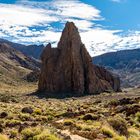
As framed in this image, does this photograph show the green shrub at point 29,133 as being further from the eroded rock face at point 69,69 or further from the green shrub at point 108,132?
the eroded rock face at point 69,69

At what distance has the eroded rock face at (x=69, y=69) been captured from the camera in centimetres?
14575

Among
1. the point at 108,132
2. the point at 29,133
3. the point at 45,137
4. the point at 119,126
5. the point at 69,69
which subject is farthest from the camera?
the point at 69,69

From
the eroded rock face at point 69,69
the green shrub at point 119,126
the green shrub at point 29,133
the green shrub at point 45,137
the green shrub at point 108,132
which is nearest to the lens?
the green shrub at point 45,137

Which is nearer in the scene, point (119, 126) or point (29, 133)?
point (29, 133)

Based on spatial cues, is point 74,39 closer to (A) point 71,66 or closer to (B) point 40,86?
(A) point 71,66

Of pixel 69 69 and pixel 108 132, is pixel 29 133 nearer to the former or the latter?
pixel 108 132

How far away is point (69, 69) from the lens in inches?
5827

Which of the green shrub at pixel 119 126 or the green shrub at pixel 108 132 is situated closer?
the green shrub at pixel 108 132

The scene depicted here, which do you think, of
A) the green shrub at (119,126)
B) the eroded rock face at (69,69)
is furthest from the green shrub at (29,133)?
the eroded rock face at (69,69)

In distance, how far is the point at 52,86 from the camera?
146000 mm

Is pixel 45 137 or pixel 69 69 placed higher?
pixel 45 137

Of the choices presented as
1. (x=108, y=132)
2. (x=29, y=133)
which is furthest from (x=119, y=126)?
(x=29, y=133)

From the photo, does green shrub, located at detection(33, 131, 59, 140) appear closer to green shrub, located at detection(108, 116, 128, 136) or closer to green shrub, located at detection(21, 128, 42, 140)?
green shrub, located at detection(21, 128, 42, 140)

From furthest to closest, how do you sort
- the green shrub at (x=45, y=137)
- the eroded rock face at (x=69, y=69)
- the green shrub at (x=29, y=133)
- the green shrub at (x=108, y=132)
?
the eroded rock face at (x=69, y=69) < the green shrub at (x=108, y=132) < the green shrub at (x=29, y=133) < the green shrub at (x=45, y=137)
